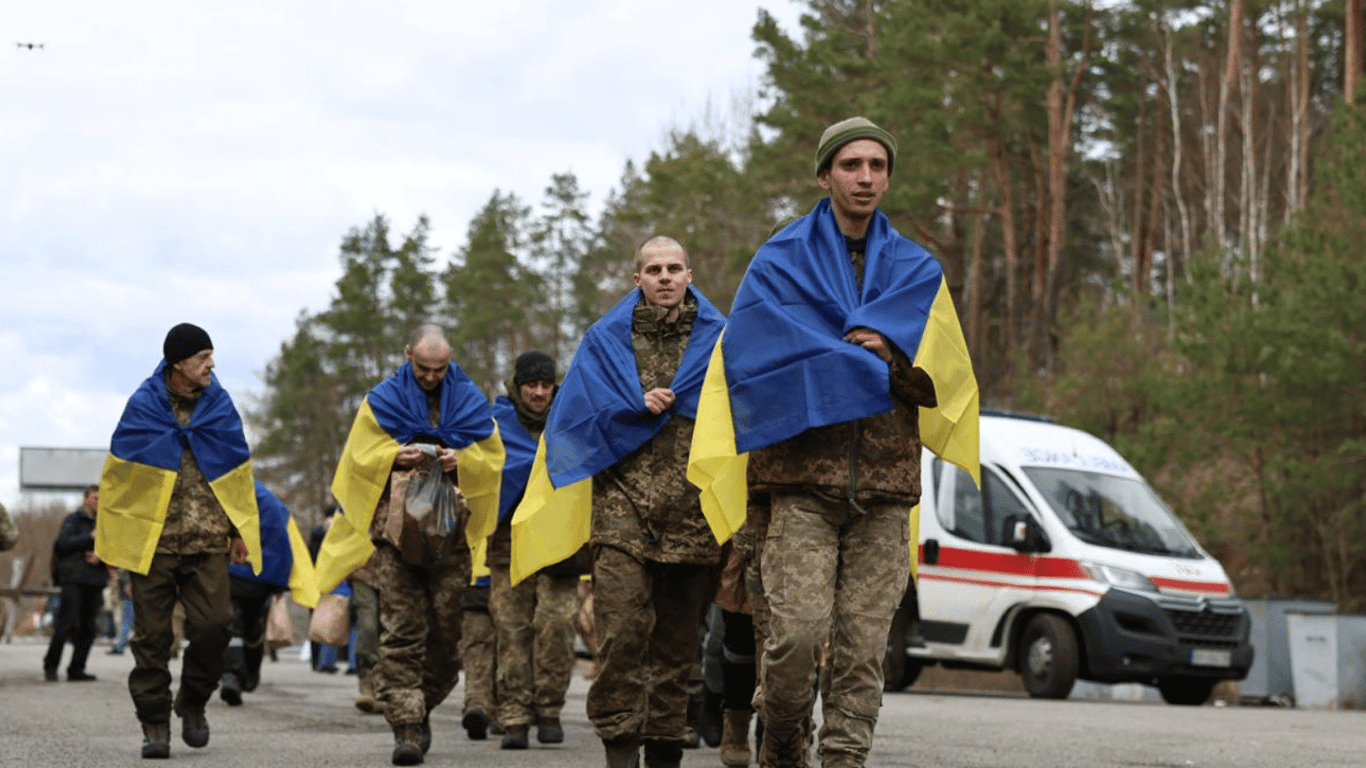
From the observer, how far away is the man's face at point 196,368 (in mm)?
10086

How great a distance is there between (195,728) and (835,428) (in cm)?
486

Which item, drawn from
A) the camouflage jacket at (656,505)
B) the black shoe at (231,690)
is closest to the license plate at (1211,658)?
the black shoe at (231,690)

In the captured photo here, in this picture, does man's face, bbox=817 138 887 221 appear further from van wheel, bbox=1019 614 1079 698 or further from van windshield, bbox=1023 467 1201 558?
van windshield, bbox=1023 467 1201 558

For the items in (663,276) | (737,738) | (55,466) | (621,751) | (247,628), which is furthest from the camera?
(55,466)

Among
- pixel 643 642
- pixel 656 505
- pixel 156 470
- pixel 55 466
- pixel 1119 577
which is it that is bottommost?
pixel 643 642

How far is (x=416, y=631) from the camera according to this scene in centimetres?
953

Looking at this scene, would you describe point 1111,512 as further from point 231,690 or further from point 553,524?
point 553,524

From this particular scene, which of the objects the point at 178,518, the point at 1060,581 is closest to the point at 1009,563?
the point at 1060,581

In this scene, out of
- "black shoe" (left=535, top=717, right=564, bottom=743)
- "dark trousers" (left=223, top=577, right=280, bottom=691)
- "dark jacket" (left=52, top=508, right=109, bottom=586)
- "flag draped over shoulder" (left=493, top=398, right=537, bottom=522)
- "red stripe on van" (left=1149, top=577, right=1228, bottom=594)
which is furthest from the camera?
"dark jacket" (left=52, top=508, right=109, bottom=586)

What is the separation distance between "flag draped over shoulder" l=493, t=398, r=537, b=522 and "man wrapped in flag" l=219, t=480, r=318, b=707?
158 cm

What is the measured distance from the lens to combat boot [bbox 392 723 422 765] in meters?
9.15

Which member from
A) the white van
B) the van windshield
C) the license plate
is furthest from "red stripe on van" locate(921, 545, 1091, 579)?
the license plate

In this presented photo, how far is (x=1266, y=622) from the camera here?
19906 mm

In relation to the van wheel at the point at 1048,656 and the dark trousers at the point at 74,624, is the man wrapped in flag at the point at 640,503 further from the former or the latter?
the dark trousers at the point at 74,624
